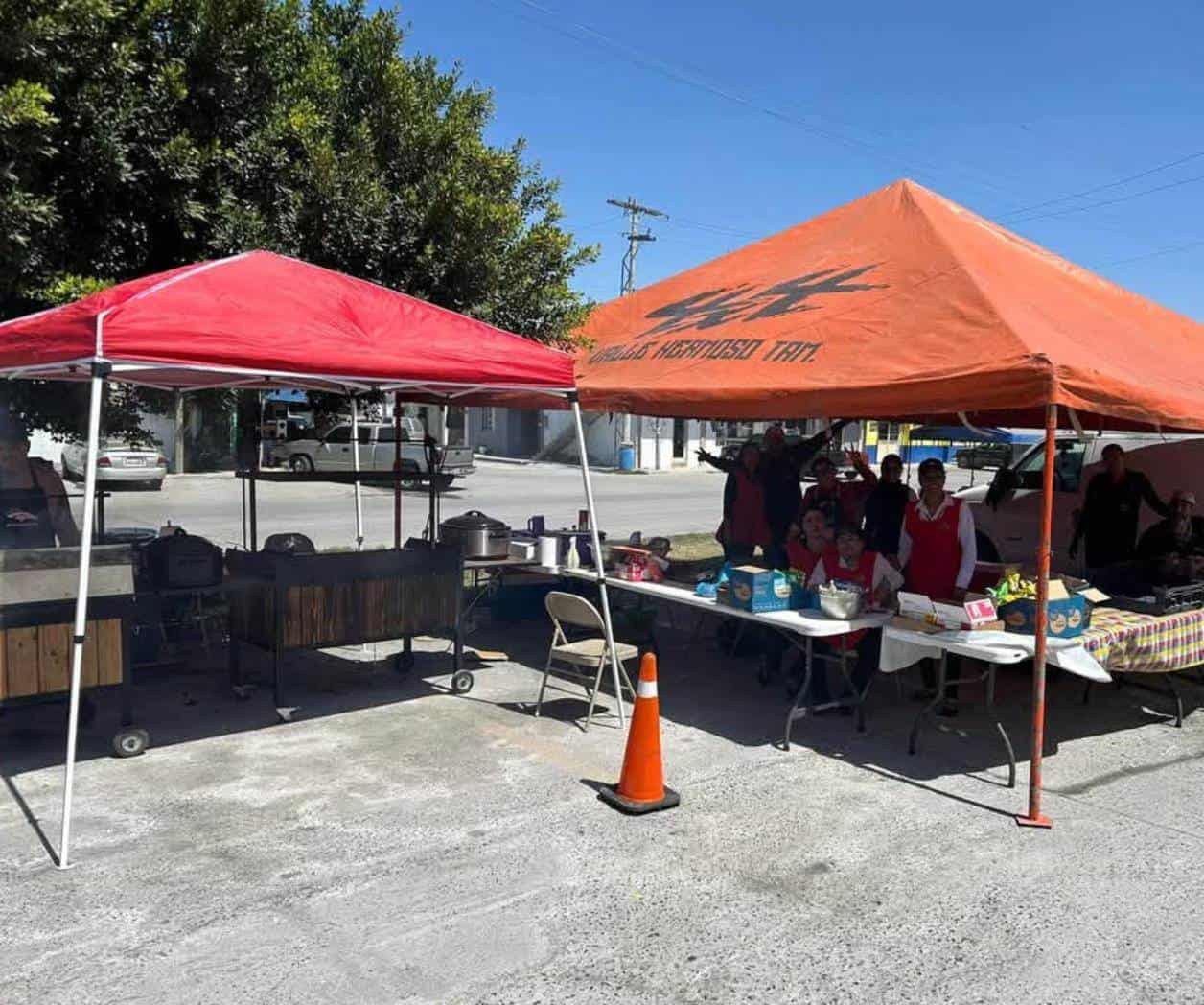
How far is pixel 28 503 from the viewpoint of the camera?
6961 millimetres

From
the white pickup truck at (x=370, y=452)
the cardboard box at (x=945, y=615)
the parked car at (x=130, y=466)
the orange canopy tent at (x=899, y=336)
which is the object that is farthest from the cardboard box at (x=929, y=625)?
the white pickup truck at (x=370, y=452)

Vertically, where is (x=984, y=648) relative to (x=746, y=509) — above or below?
below

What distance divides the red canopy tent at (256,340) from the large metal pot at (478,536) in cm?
171

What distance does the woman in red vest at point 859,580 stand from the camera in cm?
661

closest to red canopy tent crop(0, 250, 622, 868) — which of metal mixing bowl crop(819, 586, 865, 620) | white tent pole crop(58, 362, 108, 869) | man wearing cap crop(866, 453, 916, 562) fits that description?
white tent pole crop(58, 362, 108, 869)

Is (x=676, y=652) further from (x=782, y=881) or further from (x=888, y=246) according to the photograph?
(x=782, y=881)

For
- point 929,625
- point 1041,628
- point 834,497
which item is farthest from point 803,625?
point 834,497

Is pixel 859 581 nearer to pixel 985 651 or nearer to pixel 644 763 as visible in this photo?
pixel 985 651

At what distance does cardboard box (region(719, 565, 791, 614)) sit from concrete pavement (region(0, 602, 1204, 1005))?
0.81 meters

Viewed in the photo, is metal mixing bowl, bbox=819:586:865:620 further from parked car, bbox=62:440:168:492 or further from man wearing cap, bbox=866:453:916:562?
parked car, bbox=62:440:168:492

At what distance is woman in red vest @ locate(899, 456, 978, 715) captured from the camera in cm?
667

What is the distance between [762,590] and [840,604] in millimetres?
496

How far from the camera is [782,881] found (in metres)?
4.45

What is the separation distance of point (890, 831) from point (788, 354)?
3301 millimetres
